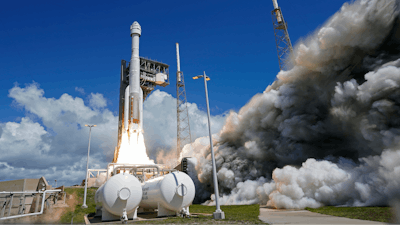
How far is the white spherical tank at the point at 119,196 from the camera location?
64.2ft

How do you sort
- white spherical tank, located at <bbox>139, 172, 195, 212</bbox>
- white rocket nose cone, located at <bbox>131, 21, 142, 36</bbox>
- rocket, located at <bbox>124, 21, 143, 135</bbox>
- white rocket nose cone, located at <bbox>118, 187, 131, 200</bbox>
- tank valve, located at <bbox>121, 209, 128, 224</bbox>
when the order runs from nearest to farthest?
tank valve, located at <bbox>121, 209, 128, 224</bbox> < white rocket nose cone, located at <bbox>118, 187, 131, 200</bbox> < white spherical tank, located at <bbox>139, 172, 195, 212</bbox> < rocket, located at <bbox>124, 21, 143, 135</bbox> < white rocket nose cone, located at <bbox>131, 21, 142, 36</bbox>

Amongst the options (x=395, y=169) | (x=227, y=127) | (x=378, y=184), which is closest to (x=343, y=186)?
(x=378, y=184)

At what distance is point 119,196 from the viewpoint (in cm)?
1947

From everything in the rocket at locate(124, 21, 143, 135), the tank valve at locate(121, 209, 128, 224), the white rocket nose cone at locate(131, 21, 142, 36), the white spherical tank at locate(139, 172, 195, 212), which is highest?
the white rocket nose cone at locate(131, 21, 142, 36)

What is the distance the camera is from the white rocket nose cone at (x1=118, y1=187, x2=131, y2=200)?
19.5 meters

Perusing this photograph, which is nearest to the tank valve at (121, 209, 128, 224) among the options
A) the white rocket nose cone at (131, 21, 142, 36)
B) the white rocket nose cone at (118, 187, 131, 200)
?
the white rocket nose cone at (118, 187, 131, 200)

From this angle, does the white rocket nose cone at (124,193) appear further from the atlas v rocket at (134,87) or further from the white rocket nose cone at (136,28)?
the white rocket nose cone at (136,28)

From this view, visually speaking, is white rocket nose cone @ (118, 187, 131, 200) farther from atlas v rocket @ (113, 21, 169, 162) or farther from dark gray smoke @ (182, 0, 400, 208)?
atlas v rocket @ (113, 21, 169, 162)

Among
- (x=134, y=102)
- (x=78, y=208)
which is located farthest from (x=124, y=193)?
(x=134, y=102)

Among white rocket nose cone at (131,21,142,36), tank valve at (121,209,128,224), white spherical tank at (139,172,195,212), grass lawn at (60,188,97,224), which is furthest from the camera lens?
white rocket nose cone at (131,21,142,36)

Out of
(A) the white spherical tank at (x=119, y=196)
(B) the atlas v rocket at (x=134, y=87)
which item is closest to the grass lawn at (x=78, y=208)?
(A) the white spherical tank at (x=119, y=196)

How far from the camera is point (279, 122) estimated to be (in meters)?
33.4

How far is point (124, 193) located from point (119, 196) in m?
0.43

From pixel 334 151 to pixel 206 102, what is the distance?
18.5 meters
